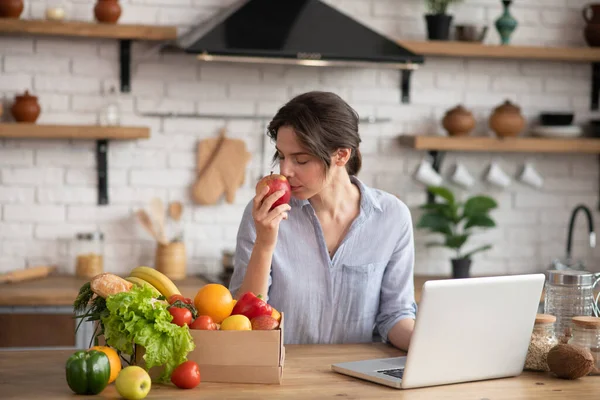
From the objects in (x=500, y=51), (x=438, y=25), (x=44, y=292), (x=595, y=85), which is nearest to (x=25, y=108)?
(x=44, y=292)

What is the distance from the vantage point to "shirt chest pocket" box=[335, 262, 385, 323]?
2717 mm

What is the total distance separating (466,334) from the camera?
6.67 feet

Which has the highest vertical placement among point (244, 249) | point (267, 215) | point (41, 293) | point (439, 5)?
point (439, 5)

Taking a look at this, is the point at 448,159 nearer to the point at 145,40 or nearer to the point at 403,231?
the point at 145,40

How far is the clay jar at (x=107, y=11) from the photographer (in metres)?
4.13

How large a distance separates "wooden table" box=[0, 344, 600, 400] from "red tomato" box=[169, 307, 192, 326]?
0.47 feet

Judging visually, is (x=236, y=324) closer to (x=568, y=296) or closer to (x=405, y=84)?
(x=568, y=296)

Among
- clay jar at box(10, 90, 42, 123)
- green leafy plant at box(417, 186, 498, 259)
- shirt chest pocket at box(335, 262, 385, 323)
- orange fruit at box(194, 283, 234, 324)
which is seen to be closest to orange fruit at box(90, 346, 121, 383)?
orange fruit at box(194, 283, 234, 324)

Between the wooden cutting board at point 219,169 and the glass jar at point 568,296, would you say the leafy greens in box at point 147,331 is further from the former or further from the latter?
the wooden cutting board at point 219,169

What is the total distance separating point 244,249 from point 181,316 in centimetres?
64

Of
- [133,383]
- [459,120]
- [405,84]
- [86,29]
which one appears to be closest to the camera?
[133,383]

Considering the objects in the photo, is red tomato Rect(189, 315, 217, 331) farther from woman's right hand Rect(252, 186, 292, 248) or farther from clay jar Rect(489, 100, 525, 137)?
clay jar Rect(489, 100, 525, 137)

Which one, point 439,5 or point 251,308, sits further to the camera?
point 439,5

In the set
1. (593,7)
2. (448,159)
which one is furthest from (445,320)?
(593,7)
